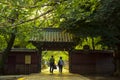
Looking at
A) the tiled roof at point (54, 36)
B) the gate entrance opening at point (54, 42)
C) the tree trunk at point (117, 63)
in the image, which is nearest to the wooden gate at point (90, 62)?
the gate entrance opening at point (54, 42)

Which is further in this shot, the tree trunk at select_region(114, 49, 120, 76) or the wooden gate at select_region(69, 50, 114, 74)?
the wooden gate at select_region(69, 50, 114, 74)

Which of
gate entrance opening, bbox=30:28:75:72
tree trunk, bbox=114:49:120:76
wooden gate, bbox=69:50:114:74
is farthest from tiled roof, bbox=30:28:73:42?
tree trunk, bbox=114:49:120:76

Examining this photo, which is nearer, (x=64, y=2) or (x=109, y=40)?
(x=64, y=2)

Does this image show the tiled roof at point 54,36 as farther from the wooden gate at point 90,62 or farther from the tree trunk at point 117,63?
the tree trunk at point 117,63

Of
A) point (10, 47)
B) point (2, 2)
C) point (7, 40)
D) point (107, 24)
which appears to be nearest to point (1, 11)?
point (2, 2)

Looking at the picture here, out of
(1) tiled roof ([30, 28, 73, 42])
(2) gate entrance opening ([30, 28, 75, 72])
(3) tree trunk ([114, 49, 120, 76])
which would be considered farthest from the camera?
(1) tiled roof ([30, 28, 73, 42])

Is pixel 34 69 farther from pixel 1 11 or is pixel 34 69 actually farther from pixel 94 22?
pixel 1 11

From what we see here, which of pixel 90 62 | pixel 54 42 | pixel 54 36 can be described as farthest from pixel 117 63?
pixel 54 36

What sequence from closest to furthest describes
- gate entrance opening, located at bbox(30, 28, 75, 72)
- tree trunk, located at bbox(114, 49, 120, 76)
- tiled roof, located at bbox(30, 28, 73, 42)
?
tree trunk, located at bbox(114, 49, 120, 76)
gate entrance opening, located at bbox(30, 28, 75, 72)
tiled roof, located at bbox(30, 28, 73, 42)

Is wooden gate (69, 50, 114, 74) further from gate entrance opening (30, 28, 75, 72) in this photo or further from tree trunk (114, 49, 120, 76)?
tree trunk (114, 49, 120, 76)

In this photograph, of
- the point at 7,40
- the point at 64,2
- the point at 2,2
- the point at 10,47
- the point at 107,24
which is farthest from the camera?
the point at 7,40

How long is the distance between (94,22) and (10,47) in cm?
1043

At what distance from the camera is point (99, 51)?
129 feet

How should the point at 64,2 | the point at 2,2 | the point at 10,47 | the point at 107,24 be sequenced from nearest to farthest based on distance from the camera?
1. the point at 2,2
2. the point at 64,2
3. the point at 107,24
4. the point at 10,47
